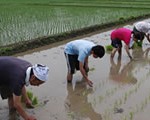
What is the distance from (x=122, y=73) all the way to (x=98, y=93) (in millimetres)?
1349

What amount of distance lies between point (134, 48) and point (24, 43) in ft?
9.07

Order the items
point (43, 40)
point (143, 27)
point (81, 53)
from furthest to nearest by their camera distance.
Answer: point (43, 40)
point (143, 27)
point (81, 53)

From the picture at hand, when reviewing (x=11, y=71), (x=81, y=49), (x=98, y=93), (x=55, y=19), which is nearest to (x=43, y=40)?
(x=81, y=49)

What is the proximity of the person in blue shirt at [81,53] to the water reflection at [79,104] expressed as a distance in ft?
0.62

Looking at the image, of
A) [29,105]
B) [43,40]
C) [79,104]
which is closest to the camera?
[29,105]

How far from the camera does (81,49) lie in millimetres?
4848

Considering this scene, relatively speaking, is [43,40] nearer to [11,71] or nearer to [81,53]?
[81,53]

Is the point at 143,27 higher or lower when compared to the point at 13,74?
lower

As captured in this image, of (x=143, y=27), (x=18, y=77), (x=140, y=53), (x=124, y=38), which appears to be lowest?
(x=140, y=53)

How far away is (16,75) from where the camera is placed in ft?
11.2

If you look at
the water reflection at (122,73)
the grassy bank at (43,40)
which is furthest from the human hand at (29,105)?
the grassy bank at (43,40)

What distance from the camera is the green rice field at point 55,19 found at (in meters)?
9.41

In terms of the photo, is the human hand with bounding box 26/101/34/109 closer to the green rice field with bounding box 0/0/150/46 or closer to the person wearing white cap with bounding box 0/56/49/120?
the person wearing white cap with bounding box 0/56/49/120

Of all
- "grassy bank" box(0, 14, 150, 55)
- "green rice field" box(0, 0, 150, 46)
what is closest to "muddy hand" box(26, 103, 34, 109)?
"grassy bank" box(0, 14, 150, 55)
